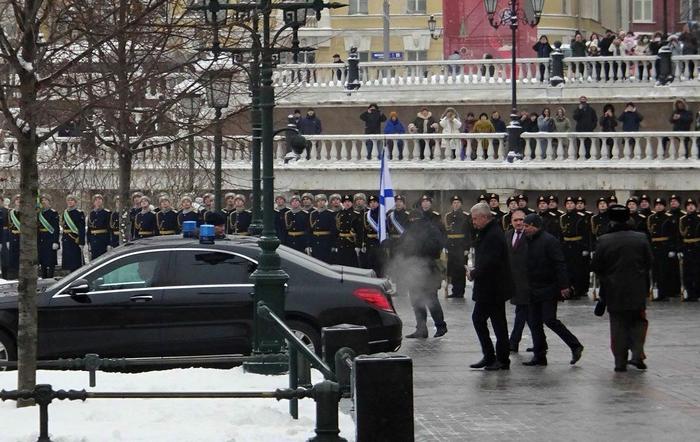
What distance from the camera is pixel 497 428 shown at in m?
14.8

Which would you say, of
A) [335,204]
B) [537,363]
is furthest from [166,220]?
[537,363]

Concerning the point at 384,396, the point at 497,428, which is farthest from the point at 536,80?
the point at 384,396

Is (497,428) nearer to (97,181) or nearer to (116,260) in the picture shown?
(116,260)

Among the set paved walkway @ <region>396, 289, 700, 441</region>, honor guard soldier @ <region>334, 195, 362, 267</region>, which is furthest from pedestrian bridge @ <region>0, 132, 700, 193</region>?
paved walkway @ <region>396, 289, 700, 441</region>

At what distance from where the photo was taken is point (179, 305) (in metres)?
18.3

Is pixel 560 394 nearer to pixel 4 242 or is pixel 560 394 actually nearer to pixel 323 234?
pixel 323 234

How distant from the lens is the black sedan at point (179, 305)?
59.8 ft

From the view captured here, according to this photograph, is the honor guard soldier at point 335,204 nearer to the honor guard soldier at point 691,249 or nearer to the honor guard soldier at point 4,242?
the honor guard soldier at point 4,242

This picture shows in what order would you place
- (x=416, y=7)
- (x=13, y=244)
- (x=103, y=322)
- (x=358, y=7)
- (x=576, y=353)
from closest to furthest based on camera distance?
(x=103, y=322), (x=576, y=353), (x=13, y=244), (x=358, y=7), (x=416, y=7)

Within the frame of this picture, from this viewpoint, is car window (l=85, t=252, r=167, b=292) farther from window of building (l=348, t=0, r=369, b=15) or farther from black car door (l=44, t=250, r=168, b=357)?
window of building (l=348, t=0, r=369, b=15)

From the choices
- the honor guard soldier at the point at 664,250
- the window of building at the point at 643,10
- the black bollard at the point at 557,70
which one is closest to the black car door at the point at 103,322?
the honor guard soldier at the point at 664,250

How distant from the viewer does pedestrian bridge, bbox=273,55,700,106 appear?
44062 millimetres

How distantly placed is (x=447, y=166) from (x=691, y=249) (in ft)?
41.7

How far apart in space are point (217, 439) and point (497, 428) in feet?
9.40
